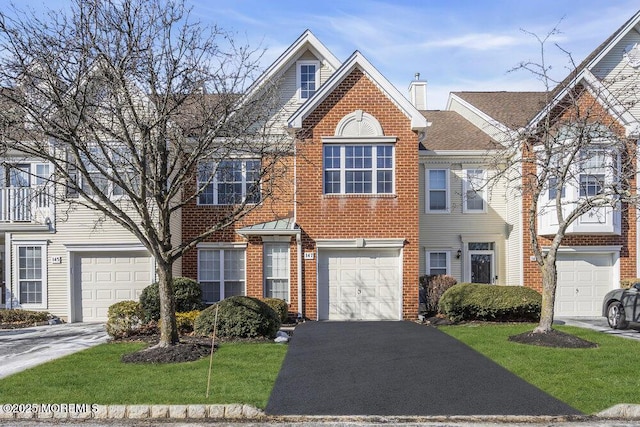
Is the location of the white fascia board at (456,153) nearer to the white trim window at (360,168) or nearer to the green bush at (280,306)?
the white trim window at (360,168)

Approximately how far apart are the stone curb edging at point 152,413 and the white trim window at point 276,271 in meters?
10.9

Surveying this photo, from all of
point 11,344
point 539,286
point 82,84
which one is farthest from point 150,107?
point 539,286

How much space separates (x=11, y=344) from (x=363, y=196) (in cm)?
1030

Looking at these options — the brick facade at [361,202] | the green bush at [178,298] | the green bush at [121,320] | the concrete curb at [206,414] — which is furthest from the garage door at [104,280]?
the concrete curb at [206,414]

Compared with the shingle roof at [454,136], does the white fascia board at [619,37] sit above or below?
above

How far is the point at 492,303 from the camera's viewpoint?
17547 mm

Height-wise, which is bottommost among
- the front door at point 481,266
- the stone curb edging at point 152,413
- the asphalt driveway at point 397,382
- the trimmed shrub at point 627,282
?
the asphalt driveway at point 397,382

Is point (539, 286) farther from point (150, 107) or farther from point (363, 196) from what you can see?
point (150, 107)

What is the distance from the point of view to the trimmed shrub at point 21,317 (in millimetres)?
18656

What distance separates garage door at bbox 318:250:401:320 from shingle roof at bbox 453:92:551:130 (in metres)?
7.19

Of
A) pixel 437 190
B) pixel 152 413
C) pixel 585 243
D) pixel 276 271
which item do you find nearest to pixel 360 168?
pixel 437 190

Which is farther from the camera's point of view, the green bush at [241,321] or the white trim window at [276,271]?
the white trim window at [276,271]

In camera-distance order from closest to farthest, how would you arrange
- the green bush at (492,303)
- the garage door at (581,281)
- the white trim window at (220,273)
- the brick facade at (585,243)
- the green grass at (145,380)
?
the green grass at (145,380)
the green bush at (492,303)
the brick facade at (585,243)
the white trim window at (220,273)
the garage door at (581,281)

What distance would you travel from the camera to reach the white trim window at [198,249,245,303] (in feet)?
65.1
